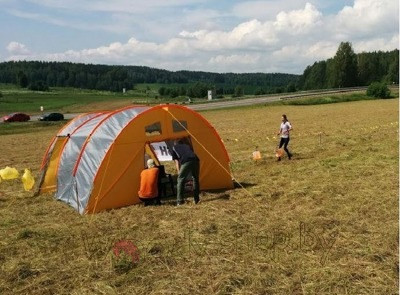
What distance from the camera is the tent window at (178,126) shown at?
1174 centimetres

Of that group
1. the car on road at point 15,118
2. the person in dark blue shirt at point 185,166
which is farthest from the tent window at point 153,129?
the car on road at point 15,118

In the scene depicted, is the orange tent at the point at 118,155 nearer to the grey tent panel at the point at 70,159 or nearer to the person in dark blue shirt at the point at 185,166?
the grey tent panel at the point at 70,159

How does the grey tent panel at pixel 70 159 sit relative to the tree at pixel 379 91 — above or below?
below

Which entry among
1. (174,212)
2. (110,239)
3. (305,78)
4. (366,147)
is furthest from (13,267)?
(305,78)

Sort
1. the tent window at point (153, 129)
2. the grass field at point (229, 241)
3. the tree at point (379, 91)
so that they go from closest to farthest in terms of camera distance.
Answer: the grass field at point (229, 241)
the tent window at point (153, 129)
the tree at point (379, 91)

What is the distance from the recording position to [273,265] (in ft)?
21.8

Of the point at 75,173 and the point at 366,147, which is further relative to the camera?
the point at 366,147

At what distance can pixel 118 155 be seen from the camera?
10773mm

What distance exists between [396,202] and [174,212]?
4872 mm

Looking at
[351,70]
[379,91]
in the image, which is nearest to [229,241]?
[379,91]

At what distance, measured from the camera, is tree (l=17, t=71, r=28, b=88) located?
472 feet

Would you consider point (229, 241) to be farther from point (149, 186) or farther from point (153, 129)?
point (153, 129)

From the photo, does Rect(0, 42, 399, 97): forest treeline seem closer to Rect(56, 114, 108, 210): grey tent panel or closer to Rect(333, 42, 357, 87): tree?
Rect(333, 42, 357, 87): tree

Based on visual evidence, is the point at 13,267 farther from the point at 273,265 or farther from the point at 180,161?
the point at 180,161
